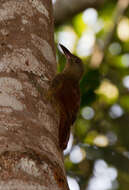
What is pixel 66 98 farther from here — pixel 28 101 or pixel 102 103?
pixel 102 103

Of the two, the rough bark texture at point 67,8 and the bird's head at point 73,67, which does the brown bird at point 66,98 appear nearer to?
the bird's head at point 73,67

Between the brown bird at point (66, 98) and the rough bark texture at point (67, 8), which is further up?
the rough bark texture at point (67, 8)

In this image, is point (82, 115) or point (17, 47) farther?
point (82, 115)

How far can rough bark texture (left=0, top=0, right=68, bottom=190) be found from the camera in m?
1.67

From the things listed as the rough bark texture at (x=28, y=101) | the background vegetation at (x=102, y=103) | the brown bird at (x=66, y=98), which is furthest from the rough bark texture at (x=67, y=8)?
the rough bark texture at (x=28, y=101)

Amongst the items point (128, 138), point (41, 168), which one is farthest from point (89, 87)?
point (41, 168)

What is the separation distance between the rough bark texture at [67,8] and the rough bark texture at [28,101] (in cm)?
217

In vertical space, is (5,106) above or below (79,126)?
above

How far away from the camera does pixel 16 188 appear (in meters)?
1.54

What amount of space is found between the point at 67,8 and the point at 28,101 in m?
3.11

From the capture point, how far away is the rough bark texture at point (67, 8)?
499cm

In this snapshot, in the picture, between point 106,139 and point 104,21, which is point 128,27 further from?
point 106,139

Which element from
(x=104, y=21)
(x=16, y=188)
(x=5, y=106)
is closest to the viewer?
(x=16, y=188)

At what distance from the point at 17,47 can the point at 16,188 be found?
98cm
